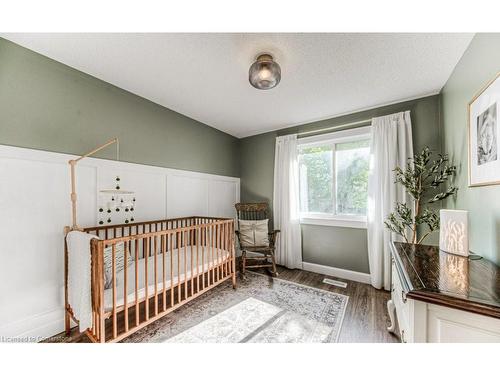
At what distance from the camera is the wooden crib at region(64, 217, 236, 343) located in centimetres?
133

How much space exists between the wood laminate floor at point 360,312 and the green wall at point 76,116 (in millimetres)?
1696

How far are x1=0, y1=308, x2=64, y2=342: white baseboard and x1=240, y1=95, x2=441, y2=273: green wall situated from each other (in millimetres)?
2807

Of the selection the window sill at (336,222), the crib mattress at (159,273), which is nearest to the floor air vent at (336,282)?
the window sill at (336,222)

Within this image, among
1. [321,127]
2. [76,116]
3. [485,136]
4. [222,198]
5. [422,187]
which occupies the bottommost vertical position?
[222,198]

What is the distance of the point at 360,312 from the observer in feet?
6.39

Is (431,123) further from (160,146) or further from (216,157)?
(160,146)

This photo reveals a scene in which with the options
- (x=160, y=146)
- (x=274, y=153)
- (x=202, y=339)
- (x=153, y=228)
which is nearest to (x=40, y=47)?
(x=160, y=146)

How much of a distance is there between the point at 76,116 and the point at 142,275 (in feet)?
5.24

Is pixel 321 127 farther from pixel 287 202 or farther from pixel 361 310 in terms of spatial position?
pixel 361 310

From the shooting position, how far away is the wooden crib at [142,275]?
4.36ft

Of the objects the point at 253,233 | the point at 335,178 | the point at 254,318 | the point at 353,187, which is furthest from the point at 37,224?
the point at 353,187

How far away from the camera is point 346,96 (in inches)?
90.3

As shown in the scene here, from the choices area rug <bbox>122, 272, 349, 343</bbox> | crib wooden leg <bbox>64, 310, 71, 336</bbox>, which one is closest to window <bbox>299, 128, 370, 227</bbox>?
area rug <bbox>122, 272, 349, 343</bbox>
